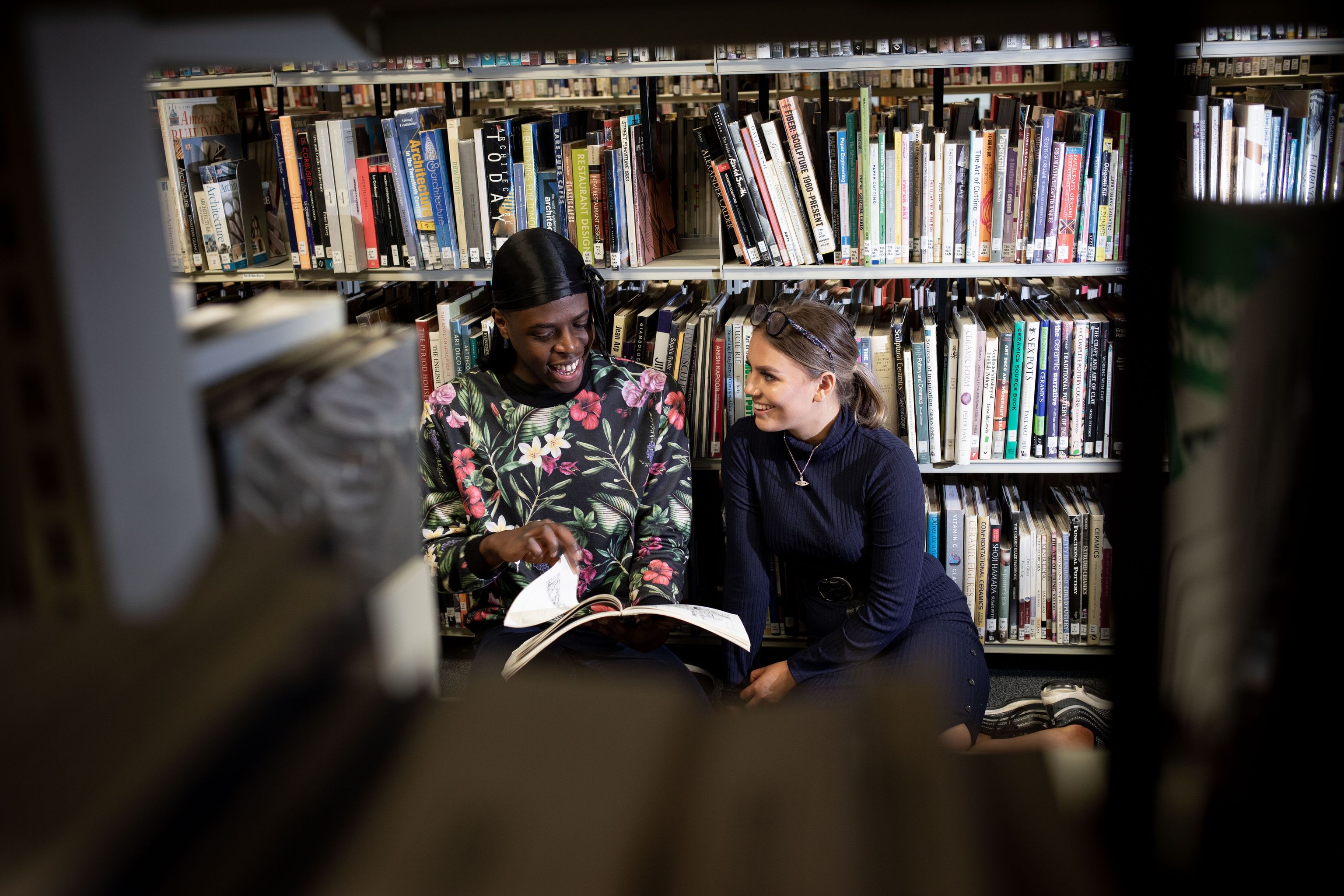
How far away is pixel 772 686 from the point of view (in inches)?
83.8

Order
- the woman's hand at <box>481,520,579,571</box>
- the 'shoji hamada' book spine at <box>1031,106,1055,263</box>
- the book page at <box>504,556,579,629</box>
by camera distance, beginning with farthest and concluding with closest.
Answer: the 'shoji hamada' book spine at <box>1031,106,1055,263</box>
the book page at <box>504,556,579,629</box>
the woman's hand at <box>481,520,579,571</box>

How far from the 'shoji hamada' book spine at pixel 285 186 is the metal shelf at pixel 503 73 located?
0.43 feet

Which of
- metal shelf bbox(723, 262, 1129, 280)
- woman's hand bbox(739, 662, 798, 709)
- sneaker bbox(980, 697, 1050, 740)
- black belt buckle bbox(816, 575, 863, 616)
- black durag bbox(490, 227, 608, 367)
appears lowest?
sneaker bbox(980, 697, 1050, 740)

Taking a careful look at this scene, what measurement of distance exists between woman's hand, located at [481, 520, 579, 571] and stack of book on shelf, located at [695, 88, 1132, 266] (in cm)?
95

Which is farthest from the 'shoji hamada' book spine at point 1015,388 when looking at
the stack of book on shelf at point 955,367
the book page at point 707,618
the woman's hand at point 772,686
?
the book page at point 707,618

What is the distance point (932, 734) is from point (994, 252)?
2289 millimetres

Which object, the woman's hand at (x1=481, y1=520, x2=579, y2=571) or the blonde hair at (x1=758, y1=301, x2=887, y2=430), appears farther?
the blonde hair at (x1=758, y1=301, x2=887, y2=430)

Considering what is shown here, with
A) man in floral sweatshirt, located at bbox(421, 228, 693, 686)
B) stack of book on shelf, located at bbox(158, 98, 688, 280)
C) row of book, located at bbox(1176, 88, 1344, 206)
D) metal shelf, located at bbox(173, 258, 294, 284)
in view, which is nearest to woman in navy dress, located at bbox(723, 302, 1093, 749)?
man in floral sweatshirt, located at bbox(421, 228, 693, 686)

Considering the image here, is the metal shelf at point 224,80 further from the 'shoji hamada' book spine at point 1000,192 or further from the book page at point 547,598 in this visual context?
the 'shoji hamada' book spine at point 1000,192

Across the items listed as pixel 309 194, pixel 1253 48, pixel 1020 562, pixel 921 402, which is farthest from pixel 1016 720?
pixel 309 194

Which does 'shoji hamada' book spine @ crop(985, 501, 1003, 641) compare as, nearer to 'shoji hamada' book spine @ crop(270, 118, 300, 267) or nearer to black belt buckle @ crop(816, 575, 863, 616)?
black belt buckle @ crop(816, 575, 863, 616)

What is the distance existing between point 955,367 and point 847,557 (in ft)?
2.04

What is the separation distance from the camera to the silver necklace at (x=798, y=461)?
213 centimetres

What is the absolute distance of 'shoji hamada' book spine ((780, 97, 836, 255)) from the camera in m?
2.29
